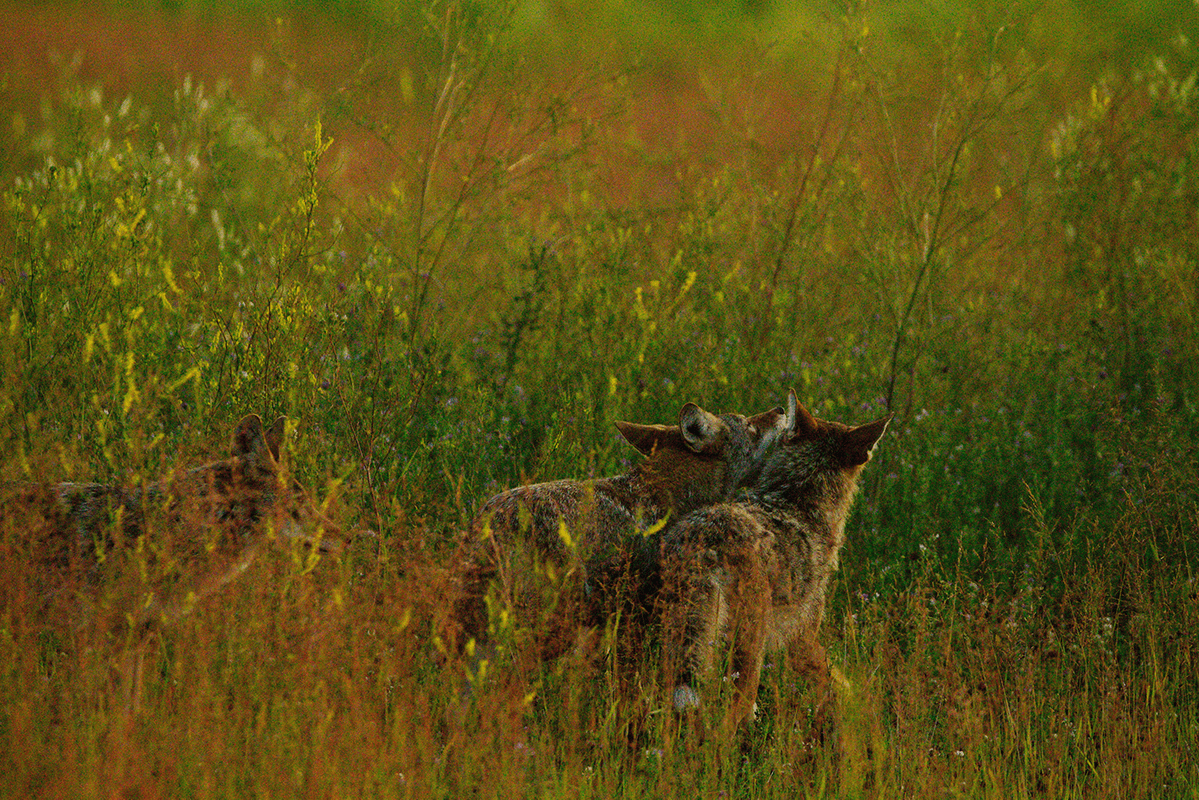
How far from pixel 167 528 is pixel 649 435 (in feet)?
6.81

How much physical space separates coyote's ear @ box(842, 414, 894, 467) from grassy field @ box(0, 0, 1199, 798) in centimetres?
64

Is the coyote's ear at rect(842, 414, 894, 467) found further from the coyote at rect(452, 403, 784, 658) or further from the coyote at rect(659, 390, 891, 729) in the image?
the coyote at rect(452, 403, 784, 658)

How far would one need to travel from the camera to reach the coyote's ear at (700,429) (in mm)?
4875

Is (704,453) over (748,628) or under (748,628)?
over

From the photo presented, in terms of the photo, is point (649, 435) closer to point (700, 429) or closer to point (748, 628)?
point (700, 429)

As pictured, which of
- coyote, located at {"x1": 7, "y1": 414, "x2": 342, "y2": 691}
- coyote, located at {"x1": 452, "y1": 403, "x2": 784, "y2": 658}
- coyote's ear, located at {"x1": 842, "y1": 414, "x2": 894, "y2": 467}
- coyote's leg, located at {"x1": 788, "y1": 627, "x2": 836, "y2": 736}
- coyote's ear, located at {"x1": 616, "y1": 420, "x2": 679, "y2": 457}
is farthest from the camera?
coyote's ear, located at {"x1": 616, "y1": 420, "x2": 679, "y2": 457}

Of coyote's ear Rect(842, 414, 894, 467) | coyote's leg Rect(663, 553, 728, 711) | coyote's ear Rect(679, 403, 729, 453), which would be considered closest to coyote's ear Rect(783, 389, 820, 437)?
coyote's ear Rect(842, 414, 894, 467)

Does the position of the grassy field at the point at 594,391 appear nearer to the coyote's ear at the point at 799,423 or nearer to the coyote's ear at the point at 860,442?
the coyote's ear at the point at 860,442

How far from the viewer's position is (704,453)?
5027mm

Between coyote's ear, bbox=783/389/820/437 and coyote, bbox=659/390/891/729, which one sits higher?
coyote's ear, bbox=783/389/820/437

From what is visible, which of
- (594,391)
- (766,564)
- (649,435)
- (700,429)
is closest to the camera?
(766,564)

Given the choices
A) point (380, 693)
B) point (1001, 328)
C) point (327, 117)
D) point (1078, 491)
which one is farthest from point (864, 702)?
point (1001, 328)

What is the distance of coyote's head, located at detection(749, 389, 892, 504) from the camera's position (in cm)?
480

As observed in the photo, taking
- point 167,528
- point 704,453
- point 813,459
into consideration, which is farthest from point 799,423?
point 167,528
